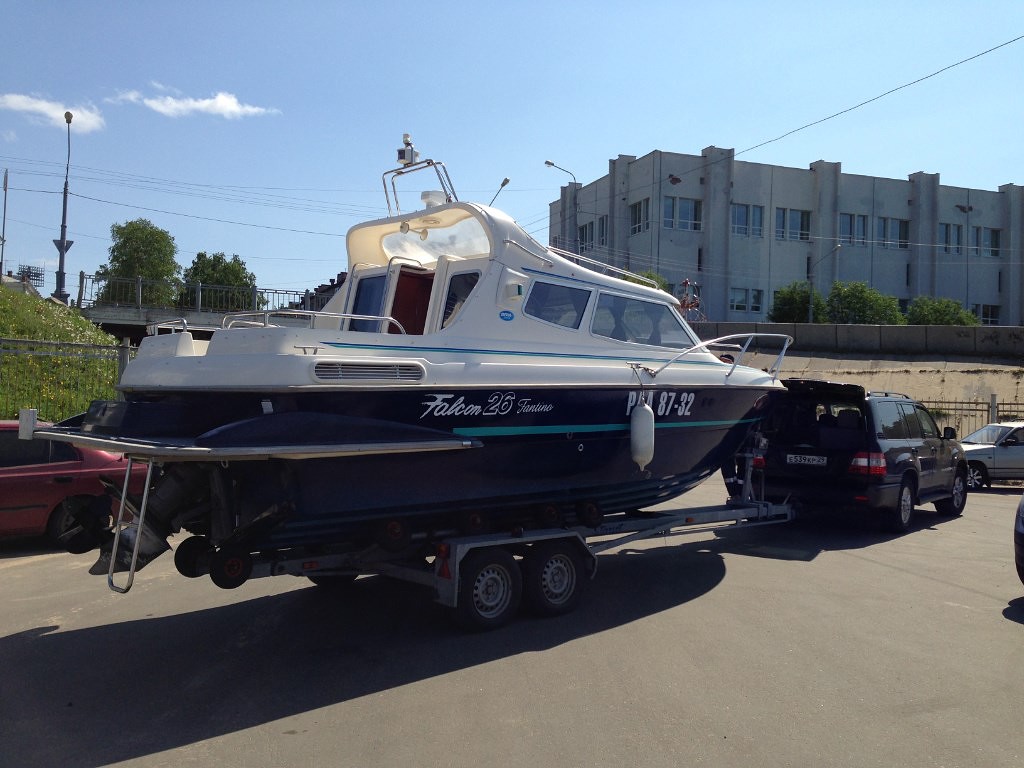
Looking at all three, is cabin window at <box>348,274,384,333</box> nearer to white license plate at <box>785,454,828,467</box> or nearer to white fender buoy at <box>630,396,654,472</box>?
white fender buoy at <box>630,396,654,472</box>

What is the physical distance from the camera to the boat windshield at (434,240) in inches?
294

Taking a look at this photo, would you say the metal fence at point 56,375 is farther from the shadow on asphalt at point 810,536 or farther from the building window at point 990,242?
the building window at point 990,242

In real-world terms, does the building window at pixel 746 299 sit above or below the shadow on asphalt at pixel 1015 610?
above

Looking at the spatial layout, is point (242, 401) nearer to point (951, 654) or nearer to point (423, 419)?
point (423, 419)

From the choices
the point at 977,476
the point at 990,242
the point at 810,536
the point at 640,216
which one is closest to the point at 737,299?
the point at 640,216

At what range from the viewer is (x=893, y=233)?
179ft

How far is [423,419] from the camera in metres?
5.87

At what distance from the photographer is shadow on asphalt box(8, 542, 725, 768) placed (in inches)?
179

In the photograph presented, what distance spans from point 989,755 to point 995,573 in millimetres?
4707

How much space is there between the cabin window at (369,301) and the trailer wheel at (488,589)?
2.43 meters

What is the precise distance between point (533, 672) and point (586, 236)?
5316cm

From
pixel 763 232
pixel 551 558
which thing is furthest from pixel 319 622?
pixel 763 232

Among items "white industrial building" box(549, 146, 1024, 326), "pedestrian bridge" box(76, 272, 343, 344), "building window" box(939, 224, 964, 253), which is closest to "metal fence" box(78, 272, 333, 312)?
"pedestrian bridge" box(76, 272, 343, 344)

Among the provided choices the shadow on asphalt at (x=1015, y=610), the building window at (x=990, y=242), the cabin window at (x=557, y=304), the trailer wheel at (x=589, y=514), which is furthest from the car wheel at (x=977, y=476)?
the building window at (x=990, y=242)
